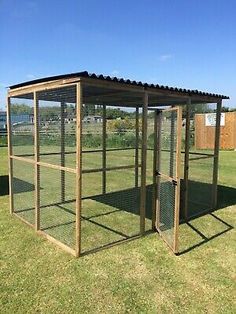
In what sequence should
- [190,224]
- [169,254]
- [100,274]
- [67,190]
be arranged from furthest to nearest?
1. [67,190]
2. [190,224]
3. [169,254]
4. [100,274]

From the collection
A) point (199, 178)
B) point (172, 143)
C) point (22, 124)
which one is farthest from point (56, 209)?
point (199, 178)

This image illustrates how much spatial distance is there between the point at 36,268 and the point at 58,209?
268cm

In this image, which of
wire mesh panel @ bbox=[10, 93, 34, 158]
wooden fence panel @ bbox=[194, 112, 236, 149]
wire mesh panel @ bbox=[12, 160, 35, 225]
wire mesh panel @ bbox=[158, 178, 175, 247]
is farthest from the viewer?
wooden fence panel @ bbox=[194, 112, 236, 149]

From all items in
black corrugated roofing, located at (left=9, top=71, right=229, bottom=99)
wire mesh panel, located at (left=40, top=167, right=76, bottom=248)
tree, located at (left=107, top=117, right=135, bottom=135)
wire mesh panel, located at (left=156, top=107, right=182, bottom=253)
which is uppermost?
black corrugated roofing, located at (left=9, top=71, right=229, bottom=99)

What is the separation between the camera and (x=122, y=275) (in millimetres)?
4020

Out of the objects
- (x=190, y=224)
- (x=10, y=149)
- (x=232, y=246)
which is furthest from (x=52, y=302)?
(x=10, y=149)

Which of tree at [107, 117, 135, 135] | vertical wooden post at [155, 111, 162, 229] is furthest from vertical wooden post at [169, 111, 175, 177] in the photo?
tree at [107, 117, 135, 135]

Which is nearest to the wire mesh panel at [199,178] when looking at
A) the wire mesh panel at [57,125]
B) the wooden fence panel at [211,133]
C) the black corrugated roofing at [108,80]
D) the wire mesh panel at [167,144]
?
the black corrugated roofing at [108,80]

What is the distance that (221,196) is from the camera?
8.32 meters

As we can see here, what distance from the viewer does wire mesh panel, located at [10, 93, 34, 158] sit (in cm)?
594

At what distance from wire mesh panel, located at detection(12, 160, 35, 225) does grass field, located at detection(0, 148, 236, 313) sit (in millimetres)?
680

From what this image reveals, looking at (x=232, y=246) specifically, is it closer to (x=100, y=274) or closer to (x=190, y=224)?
(x=190, y=224)

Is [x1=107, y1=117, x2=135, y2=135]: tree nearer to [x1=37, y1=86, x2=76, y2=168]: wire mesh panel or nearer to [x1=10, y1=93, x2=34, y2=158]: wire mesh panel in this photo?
[x1=37, y1=86, x2=76, y2=168]: wire mesh panel

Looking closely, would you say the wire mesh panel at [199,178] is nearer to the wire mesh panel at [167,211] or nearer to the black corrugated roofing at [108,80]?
the black corrugated roofing at [108,80]
